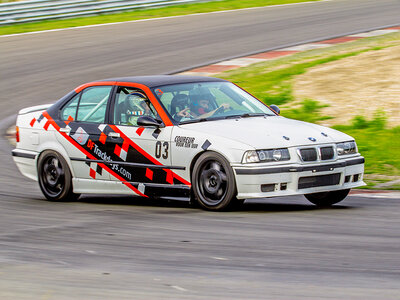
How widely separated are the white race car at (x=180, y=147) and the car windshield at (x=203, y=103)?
0.01 m

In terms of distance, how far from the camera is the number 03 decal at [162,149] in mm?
8898

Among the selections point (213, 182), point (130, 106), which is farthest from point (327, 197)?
point (130, 106)

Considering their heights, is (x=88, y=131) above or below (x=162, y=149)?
above

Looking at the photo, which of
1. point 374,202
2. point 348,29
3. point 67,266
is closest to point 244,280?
point 67,266

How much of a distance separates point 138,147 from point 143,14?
70.6 ft

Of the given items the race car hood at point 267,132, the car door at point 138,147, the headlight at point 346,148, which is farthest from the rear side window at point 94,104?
the headlight at point 346,148

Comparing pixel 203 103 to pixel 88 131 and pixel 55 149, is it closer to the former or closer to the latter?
pixel 88 131

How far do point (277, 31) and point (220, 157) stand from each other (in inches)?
684

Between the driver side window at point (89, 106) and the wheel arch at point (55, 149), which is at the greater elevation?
the driver side window at point (89, 106)

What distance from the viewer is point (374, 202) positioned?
9180 mm

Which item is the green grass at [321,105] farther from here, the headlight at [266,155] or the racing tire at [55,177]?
the racing tire at [55,177]

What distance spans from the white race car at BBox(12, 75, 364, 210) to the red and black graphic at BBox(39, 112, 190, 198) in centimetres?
1

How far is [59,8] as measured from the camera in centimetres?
2889

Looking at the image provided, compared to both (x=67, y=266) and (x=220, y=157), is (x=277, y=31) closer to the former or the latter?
(x=220, y=157)
